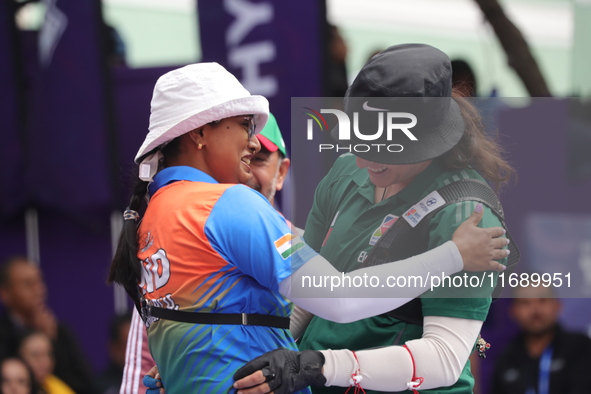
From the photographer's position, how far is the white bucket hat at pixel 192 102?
1997 millimetres

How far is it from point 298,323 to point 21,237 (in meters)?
4.68

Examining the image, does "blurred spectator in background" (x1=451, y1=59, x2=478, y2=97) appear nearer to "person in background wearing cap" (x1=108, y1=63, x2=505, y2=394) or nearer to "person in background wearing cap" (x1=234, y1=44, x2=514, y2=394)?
"person in background wearing cap" (x1=234, y1=44, x2=514, y2=394)

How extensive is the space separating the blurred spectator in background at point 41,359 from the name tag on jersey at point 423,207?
3679 millimetres

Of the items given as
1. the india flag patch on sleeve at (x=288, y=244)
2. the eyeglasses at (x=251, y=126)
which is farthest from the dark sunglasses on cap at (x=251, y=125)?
the india flag patch on sleeve at (x=288, y=244)

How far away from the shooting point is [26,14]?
6.39 metres

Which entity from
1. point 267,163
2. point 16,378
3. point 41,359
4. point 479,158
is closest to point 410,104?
point 479,158

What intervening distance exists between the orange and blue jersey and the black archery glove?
6 cm

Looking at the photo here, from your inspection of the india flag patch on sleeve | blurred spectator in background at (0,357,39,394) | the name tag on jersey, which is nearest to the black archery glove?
the india flag patch on sleeve

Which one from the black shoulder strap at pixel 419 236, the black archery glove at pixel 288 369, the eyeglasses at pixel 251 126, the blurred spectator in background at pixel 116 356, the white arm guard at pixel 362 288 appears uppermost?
the eyeglasses at pixel 251 126

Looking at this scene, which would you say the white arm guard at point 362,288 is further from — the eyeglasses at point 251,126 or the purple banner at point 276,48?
the purple banner at point 276,48

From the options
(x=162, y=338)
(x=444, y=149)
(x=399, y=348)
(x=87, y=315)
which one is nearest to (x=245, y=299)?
(x=162, y=338)

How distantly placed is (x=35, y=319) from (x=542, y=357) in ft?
10.9

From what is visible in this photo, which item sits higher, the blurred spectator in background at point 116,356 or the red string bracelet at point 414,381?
the red string bracelet at point 414,381

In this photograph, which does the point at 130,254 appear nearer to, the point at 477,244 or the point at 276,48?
the point at 477,244
